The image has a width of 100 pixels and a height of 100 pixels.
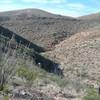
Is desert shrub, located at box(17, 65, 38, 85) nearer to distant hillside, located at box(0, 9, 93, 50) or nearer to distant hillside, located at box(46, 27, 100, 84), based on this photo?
distant hillside, located at box(46, 27, 100, 84)

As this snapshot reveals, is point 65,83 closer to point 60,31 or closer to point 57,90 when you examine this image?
point 57,90

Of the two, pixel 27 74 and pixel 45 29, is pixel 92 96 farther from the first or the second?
pixel 45 29

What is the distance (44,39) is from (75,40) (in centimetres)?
507

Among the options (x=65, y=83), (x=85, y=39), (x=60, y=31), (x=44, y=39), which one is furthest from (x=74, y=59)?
(x=65, y=83)

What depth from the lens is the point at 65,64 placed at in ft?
113

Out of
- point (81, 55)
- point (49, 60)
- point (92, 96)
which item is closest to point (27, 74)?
point (92, 96)

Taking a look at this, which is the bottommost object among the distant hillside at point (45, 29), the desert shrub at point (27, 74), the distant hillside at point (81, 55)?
the distant hillside at point (81, 55)

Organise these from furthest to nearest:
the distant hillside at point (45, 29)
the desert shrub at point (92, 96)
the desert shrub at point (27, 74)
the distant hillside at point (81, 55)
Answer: the distant hillside at point (45, 29) → the distant hillside at point (81, 55) → the desert shrub at point (27, 74) → the desert shrub at point (92, 96)

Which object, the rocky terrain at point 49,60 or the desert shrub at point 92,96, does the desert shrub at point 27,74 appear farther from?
the desert shrub at point 92,96

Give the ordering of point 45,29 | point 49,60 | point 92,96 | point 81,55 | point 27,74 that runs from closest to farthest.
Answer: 1. point 92,96
2. point 27,74
3. point 49,60
4. point 81,55
5. point 45,29

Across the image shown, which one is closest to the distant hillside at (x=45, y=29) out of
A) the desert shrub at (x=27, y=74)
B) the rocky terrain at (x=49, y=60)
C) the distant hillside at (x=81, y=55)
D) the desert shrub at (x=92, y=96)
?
the rocky terrain at (x=49, y=60)

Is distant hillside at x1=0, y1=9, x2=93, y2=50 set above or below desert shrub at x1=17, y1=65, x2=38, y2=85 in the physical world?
below

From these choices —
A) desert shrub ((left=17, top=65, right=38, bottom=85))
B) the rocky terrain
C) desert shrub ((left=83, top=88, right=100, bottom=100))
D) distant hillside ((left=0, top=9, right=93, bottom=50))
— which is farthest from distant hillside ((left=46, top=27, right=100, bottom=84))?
desert shrub ((left=83, top=88, right=100, bottom=100))

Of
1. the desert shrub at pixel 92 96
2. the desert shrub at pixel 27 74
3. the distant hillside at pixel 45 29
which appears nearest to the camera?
the desert shrub at pixel 92 96
